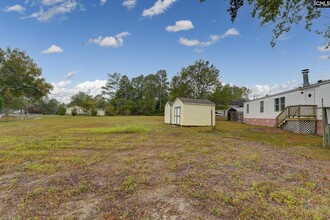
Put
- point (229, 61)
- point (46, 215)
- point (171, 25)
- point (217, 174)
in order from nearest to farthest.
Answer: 1. point (46, 215)
2. point (217, 174)
3. point (171, 25)
4. point (229, 61)

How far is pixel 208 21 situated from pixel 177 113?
27.5 feet

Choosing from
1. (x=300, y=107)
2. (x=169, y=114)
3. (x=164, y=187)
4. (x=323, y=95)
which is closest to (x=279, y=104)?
(x=300, y=107)

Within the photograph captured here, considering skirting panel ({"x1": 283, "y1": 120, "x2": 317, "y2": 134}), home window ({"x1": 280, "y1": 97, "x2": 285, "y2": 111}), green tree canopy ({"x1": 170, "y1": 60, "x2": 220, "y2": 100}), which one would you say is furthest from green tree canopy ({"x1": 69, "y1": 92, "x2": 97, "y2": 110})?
skirting panel ({"x1": 283, "y1": 120, "x2": 317, "y2": 134})

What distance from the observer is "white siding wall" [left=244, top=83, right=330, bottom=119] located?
38.0ft

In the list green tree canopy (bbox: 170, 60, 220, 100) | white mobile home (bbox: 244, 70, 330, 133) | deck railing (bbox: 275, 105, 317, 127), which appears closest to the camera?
white mobile home (bbox: 244, 70, 330, 133)

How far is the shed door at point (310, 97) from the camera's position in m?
12.7

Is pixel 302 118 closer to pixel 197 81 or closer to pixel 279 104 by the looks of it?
pixel 279 104

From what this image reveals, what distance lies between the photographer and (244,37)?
16109 millimetres

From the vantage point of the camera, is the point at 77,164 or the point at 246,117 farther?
the point at 246,117

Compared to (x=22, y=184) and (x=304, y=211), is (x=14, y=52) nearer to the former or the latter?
(x=22, y=184)

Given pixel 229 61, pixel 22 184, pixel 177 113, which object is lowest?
pixel 22 184

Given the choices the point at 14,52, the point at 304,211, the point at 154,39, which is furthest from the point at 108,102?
the point at 304,211

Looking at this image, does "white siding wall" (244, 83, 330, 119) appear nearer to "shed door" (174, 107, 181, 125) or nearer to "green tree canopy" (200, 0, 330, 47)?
"green tree canopy" (200, 0, 330, 47)

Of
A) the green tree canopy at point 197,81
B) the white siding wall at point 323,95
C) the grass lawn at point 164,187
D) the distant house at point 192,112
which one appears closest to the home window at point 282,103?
the white siding wall at point 323,95
